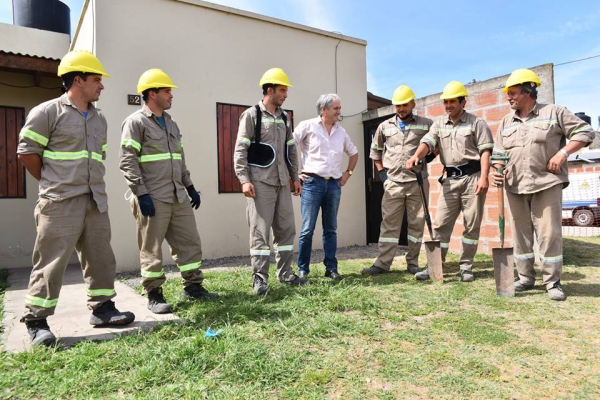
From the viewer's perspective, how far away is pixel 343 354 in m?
2.54

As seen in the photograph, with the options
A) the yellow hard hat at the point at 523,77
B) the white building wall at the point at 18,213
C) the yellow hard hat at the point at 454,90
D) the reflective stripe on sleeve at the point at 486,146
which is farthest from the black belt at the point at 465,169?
the white building wall at the point at 18,213

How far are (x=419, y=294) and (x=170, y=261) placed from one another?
12.9 feet

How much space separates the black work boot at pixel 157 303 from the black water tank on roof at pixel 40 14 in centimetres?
834

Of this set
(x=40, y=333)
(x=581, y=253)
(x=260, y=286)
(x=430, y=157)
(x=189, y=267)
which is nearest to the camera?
(x=40, y=333)

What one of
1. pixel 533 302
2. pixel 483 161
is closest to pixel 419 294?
pixel 533 302

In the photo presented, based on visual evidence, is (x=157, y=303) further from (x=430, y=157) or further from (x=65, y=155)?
(x=430, y=157)

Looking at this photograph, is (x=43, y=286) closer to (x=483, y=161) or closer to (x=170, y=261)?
(x=170, y=261)

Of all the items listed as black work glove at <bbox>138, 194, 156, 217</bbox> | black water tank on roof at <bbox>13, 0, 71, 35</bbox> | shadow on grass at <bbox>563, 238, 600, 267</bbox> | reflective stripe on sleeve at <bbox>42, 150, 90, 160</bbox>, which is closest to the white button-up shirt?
black work glove at <bbox>138, 194, 156, 217</bbox>

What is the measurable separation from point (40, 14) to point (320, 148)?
319 inches

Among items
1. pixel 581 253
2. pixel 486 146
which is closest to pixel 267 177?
pixel 486 146

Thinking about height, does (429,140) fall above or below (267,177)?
above

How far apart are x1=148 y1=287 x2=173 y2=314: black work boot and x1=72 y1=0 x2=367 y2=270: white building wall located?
2.60 m

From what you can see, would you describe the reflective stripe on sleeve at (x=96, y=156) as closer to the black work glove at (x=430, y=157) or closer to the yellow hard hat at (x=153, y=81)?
the yellow hard hat at (x=153, y=81)

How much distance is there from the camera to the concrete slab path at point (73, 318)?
2887mm
